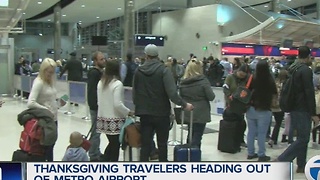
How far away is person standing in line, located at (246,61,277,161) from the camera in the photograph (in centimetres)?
553

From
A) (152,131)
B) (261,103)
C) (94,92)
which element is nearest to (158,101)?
(152,131)

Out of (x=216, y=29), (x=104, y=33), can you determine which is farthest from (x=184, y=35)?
(x=104, y=33)

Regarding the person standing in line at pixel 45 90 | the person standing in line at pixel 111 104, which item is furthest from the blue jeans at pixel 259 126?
the person standing in line at pixel 45 90

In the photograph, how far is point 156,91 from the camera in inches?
182

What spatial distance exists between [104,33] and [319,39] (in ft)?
68.2

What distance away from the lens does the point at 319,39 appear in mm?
31797

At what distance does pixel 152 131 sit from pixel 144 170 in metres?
2.35

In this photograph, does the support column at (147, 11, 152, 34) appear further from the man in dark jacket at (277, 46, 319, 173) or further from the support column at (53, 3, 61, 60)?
the man in dark jacket at (277, 46, 319, 173)

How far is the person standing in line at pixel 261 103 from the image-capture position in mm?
5531

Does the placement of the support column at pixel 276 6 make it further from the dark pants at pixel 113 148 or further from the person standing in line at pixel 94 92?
A: the dark pants at pixel 113 148

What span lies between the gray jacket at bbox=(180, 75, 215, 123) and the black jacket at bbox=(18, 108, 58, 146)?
79.5 inches

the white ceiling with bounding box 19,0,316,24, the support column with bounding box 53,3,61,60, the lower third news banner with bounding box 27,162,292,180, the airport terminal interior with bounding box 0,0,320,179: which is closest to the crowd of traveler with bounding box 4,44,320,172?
the airport terminal interior with bounding box 0,0,320,179

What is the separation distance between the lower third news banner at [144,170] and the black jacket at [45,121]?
1668mm

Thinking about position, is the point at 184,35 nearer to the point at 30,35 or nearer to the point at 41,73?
the point at 30,35
